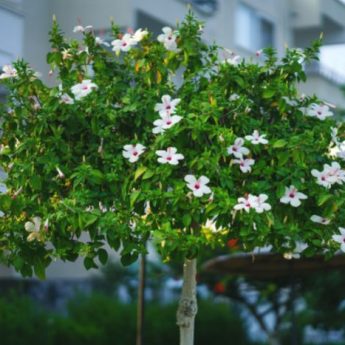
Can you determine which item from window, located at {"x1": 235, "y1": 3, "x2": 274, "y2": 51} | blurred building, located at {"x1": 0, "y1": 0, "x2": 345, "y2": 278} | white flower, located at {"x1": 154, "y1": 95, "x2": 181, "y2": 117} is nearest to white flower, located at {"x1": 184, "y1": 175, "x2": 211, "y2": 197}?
white flower, located at {"x1": 154, "y1": 95, "x2": 181, "y2": 117}

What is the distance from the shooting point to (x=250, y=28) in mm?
28281

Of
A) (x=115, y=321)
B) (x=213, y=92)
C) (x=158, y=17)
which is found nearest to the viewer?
(x=213, y=92)

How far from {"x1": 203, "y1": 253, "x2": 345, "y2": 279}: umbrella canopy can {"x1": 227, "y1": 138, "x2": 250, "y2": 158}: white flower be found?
6051 mm

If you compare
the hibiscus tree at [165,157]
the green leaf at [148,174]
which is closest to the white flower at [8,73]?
the hibiscus tree at [165,157]

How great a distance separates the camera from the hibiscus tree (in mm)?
6910

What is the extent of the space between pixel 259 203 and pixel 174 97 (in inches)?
48.1

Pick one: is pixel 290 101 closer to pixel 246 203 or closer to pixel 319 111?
pixel 319 111

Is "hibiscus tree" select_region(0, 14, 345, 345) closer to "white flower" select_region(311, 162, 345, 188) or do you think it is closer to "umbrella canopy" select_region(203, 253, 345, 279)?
"white flower" select_region(311, 162, 345, 188)

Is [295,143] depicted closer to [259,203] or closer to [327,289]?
[259,203]

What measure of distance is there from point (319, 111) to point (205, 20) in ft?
46.8

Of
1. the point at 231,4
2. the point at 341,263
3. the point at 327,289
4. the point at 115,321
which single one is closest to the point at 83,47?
the point at 341,263

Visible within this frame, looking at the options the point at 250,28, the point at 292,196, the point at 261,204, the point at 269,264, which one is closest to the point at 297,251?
A: the point at 292,196

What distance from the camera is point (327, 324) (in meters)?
17.3

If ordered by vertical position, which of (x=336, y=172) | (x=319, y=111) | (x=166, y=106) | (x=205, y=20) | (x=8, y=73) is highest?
(x=205, y=20)
